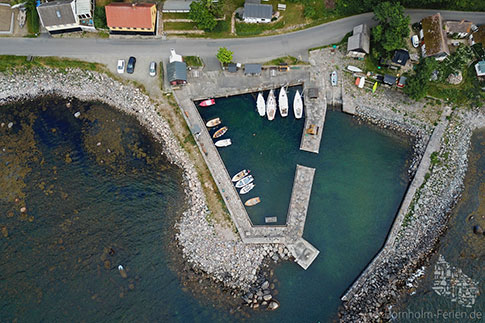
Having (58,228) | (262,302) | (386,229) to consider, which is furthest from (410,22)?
(58,228)

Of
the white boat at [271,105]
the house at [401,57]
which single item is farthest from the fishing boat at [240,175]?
the house at [401,57]

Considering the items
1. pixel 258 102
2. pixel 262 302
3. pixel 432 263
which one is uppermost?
pixel 258 102

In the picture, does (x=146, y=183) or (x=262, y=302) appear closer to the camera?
(x=262, y=302)

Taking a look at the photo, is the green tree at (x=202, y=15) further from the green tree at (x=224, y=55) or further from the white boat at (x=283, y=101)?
the white boat at (x=283, y=101)

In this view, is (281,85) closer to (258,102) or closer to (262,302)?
(258,102)

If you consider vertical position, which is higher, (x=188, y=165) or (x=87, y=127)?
(x=87, y=127)

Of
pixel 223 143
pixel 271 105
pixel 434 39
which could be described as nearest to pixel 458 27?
pixel 434 39
